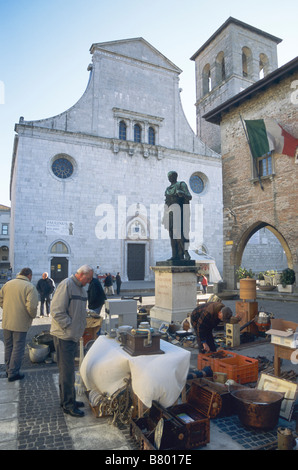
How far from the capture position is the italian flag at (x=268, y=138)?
13.3 m

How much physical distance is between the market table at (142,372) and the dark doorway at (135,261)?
21.0m

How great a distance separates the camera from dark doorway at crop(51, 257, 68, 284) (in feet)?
73.3

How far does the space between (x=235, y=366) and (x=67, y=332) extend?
8.28ft

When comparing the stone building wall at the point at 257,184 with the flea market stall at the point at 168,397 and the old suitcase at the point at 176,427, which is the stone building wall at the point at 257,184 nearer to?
the flea market stall at the point at 168,397

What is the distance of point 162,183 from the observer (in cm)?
2650

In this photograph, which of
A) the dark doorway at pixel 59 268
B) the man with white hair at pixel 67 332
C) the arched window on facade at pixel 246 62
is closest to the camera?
the man with white hair at pixel 67 332

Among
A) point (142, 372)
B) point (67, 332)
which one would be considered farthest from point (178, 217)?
point (142, 372)

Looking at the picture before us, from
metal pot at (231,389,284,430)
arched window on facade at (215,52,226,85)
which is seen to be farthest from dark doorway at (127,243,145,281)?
metal pot at (231,389,284,430)

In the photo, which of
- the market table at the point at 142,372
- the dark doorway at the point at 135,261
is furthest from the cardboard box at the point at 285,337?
the dark doorway at the point at 135,261

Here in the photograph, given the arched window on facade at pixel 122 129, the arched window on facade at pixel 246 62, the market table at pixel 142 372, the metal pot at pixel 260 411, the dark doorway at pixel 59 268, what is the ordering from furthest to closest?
the arched window on facade at pixel 246 62 → the arched window on facade at pixel 122 129 → the dark doorway at pixel 59 268 → the metal pot at pixel 260 411 → the market table at pixel 142 372

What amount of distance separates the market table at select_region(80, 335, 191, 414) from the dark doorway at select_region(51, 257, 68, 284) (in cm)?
1903
